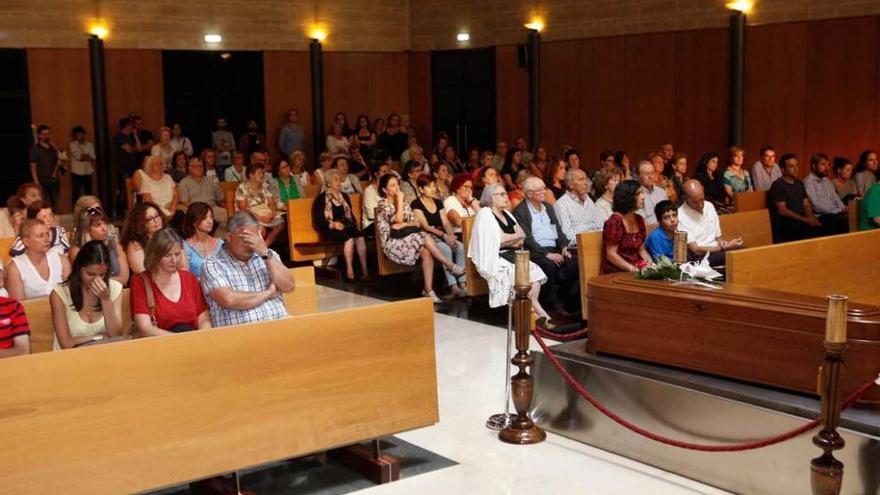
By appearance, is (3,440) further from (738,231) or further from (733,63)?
(733,63)

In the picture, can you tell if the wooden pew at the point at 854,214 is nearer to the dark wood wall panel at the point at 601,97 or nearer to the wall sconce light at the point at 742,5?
the wall sconce light at the point at 742,5

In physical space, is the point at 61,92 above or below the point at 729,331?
above

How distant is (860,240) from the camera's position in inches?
311

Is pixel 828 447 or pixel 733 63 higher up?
pixel 733 63

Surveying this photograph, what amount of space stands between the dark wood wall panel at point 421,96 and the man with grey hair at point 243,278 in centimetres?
1342

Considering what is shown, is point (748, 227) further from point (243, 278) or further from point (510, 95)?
point (510, 95)

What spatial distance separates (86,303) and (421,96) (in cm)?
1388

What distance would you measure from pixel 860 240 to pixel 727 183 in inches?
170

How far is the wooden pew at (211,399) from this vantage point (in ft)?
14.1

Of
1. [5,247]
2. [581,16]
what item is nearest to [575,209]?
[5,247]

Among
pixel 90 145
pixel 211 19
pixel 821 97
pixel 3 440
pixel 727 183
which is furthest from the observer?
pixel 211 19

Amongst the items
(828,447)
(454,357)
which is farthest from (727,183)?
(828,447)

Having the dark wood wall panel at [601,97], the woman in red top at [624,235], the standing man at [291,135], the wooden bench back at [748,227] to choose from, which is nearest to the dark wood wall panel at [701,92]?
the dark wood wall panel at [601,97]

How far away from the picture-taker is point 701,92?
15.0 m
